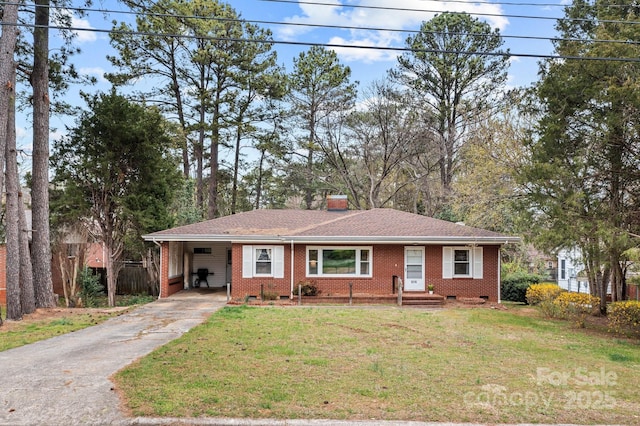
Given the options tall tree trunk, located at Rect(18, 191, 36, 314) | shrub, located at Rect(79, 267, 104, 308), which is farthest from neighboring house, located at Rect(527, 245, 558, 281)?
shrub, located at Rect(79, 267, 104, 308)

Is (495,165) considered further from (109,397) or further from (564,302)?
(109,397)

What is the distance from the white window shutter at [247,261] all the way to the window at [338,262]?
216 cm

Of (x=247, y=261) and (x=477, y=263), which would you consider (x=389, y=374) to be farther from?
(x=477, y=263)

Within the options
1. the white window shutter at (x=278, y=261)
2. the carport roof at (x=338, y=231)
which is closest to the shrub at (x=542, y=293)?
the carport roof at (x=338, y=231)

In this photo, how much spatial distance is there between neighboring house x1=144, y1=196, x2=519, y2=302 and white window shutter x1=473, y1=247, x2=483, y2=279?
0.02 m

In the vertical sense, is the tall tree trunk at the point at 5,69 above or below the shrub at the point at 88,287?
above

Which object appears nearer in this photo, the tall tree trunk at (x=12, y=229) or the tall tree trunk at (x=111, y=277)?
the tall tree trunk at (x=12, y=229)

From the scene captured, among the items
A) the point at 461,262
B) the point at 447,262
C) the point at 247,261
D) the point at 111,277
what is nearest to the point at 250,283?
the point at 247,261

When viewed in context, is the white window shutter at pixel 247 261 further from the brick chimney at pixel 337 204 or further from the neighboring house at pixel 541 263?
the neighboring house at pixel 541 263

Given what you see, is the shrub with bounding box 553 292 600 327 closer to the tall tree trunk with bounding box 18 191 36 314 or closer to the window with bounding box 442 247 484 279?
the window with bounding box 442 247 484 279

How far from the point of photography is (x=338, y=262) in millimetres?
17047

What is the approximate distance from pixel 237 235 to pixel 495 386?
38.8ft

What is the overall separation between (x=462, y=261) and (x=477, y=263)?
563mm

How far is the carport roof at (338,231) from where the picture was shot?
1648cm
